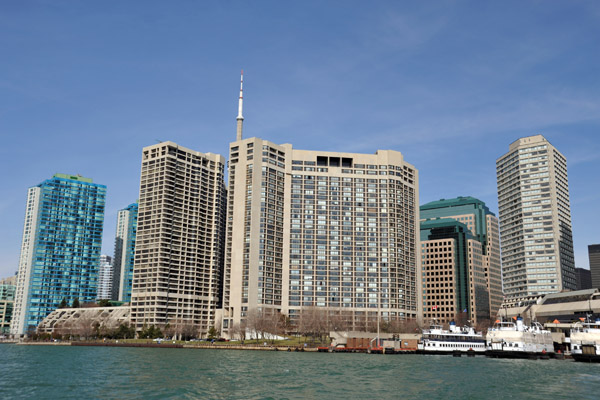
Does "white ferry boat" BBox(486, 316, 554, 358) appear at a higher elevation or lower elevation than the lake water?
higher

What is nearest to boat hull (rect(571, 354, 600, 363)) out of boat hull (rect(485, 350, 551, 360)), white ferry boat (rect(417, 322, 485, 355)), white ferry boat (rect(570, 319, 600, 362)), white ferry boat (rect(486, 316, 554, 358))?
white ferry boat (rect(570, 319, 600, 362))

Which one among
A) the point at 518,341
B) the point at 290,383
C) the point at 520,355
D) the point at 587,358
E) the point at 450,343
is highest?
the point at 518,341

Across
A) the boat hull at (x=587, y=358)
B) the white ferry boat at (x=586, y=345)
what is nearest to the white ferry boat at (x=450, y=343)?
the white ferry boat at (x=586, y=345)

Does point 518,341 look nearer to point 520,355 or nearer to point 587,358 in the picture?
point 520,355

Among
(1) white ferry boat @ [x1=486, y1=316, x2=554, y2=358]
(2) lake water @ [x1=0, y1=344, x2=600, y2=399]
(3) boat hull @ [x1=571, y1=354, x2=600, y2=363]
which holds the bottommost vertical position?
(2) lake water @ [x1=0, y1=344, x2=600, y2=399]

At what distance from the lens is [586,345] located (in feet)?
462

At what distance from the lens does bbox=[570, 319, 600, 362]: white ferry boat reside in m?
138

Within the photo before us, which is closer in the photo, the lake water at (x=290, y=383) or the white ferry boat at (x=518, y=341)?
the lake water at (x=290, y=383)

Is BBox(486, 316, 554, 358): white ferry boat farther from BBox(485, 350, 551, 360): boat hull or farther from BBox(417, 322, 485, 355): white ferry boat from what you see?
BBox(417, 322, 485, 355): white ferry boat

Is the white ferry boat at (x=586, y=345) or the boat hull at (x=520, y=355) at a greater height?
the white ferry boat at (x=586, y=345)

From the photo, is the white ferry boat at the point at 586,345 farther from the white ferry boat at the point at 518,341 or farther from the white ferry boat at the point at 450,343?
the white ferry boat at the point at 450,343

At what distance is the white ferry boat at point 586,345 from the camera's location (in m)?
138

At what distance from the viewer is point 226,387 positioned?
2992 inches

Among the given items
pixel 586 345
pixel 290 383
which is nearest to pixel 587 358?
pixel 586 345
